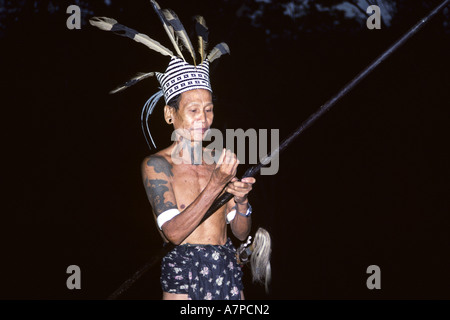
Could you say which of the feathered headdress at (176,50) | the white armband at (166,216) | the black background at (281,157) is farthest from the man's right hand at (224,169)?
the black background at (281,157)

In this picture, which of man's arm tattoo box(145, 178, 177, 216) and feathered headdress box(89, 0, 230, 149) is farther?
feathered headdress box(89, 0, 230, 149)

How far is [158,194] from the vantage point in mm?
2297

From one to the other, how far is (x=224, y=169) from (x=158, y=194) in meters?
0.42

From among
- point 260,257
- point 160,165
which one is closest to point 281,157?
point 260,257

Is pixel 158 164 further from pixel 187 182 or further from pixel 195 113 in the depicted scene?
pixel 195 113

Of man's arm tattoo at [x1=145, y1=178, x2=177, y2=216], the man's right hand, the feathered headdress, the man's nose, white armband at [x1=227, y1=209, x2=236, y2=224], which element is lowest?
white armband at [x1=227, y1=209, x2=236, y2=224]

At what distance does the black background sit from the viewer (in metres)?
4.89

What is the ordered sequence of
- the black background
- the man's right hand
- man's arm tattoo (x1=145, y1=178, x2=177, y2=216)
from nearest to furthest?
the man's right hand < man's arm tattoo (x1=145, y1=178, x2=177, y2=216) < the black background

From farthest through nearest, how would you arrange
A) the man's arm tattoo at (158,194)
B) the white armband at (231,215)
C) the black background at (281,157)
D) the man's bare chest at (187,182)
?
the black background at (281,157), the white armband at (231,215), the man's bare chest at (187,182), the man's arm tattoo at (158,194)

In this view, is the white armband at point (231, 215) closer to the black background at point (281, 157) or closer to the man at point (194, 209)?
the man at point (194, 209)

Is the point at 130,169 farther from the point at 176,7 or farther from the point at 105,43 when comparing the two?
the point at 176,7

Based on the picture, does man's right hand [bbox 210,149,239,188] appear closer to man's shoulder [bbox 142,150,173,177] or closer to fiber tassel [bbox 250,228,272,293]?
man's shoulder [bbox 142,150,173,177]

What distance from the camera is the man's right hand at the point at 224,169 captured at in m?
2.17

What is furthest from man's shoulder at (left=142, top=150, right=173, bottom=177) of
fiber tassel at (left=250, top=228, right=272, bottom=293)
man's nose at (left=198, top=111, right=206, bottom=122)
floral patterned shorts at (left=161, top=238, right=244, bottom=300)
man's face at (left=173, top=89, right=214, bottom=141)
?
fiber tassel at (left=250, top=228, right=272, bottom=293)
